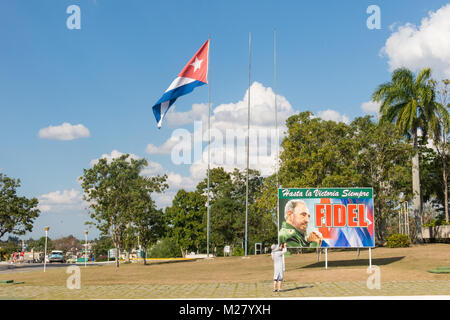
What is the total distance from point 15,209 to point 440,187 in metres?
47.5

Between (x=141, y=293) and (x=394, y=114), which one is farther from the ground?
(x=394, y=114)

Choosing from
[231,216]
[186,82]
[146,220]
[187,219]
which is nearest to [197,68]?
[186,82]

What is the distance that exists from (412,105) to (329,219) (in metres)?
23.9

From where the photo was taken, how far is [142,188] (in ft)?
135

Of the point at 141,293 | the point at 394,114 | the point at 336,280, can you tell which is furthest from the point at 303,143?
the point at 141,293

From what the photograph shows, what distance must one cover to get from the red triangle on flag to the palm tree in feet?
70.8

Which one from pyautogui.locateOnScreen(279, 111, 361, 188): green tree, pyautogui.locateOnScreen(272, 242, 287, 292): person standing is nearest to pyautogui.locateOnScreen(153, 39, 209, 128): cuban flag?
pyautogui.locateOnScreen(272, 242, 287, 292): person standing

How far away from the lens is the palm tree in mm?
43156

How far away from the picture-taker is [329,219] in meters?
24.0

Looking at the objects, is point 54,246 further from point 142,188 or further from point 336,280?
point 336,280

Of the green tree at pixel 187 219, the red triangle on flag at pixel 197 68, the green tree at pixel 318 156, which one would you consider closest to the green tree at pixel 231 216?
the green tree at pixel 187 219

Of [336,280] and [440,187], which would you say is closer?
[336,280]

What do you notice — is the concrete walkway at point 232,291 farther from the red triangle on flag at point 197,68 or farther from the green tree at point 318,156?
the green tree at point 318,156

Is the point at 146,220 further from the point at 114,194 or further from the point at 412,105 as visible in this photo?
the point at 412,105
